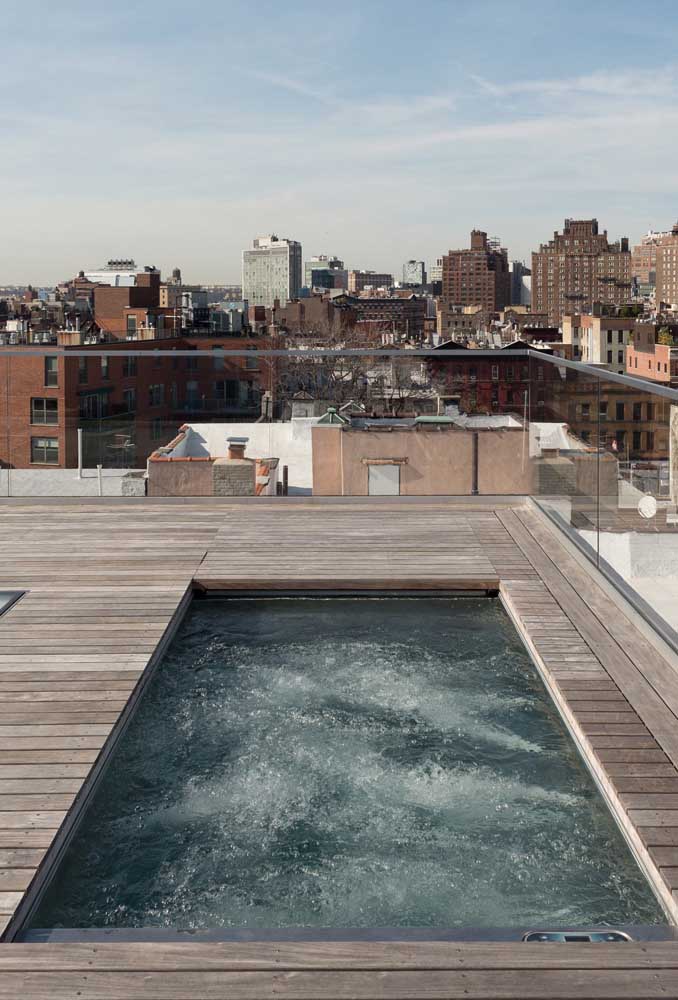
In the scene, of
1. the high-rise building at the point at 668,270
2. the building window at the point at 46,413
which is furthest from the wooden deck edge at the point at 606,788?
the high-rise building at the point at 668,270

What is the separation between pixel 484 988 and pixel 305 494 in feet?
13.8

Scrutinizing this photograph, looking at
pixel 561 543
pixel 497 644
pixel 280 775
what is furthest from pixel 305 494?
pixel 280 775

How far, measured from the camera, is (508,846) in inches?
92.7

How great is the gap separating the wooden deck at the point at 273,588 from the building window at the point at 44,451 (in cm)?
26

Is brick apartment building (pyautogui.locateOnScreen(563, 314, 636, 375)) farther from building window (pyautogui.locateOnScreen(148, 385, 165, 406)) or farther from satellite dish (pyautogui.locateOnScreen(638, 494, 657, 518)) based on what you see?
satellite dish (pyautogui.locateOnScreen(638, 494, 657, 518))

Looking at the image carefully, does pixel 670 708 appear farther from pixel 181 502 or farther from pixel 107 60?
pixel 107 60

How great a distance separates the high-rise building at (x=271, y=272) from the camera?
7343 inches

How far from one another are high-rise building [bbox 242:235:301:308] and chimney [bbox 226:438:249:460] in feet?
599

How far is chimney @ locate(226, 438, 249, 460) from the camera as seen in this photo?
5.68 meters

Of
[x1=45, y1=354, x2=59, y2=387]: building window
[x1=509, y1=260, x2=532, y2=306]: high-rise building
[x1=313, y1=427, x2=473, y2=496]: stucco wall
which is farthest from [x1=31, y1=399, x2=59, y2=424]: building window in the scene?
[x1=509, y1=260, x2=532, y2=306]: high-rise building

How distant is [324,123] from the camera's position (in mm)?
52750

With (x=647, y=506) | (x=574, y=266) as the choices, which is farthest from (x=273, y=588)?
(x=574, y=266)

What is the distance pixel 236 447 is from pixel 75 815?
140 inches

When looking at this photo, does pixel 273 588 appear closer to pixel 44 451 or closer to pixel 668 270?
pixel 44 451
